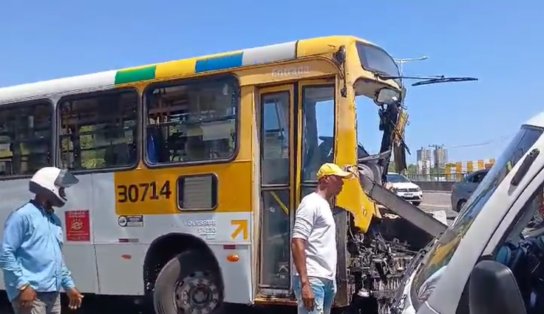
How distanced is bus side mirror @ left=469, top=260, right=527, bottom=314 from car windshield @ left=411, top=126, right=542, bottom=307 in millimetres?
522

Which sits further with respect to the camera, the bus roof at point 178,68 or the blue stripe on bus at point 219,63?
the blue stripe on bus at point 219,63

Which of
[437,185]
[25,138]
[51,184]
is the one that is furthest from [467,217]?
[437,185]

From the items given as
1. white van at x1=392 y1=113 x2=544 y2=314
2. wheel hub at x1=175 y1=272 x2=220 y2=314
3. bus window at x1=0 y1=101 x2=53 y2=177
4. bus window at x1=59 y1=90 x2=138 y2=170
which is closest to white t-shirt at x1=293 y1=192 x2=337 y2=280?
white van at x1=392 y1=113 x2=544 y2=314

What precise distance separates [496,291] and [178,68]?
6439 millimetres

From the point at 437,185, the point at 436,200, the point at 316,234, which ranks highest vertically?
the point at 316,234

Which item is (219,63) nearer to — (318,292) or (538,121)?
(318,292)

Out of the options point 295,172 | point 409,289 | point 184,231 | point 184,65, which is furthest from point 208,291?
point 409,289

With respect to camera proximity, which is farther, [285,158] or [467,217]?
[285,158]

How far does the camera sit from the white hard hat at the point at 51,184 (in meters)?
5.36

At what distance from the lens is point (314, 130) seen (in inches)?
291

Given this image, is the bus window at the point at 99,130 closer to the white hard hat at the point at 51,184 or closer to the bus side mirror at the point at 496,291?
the white hard hat at the point at 51,184

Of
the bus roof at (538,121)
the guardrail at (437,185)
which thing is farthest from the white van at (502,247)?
the guardrail at (437,185)

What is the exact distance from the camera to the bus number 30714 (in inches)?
323

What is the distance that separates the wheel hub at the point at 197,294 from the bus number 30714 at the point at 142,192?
100cm
